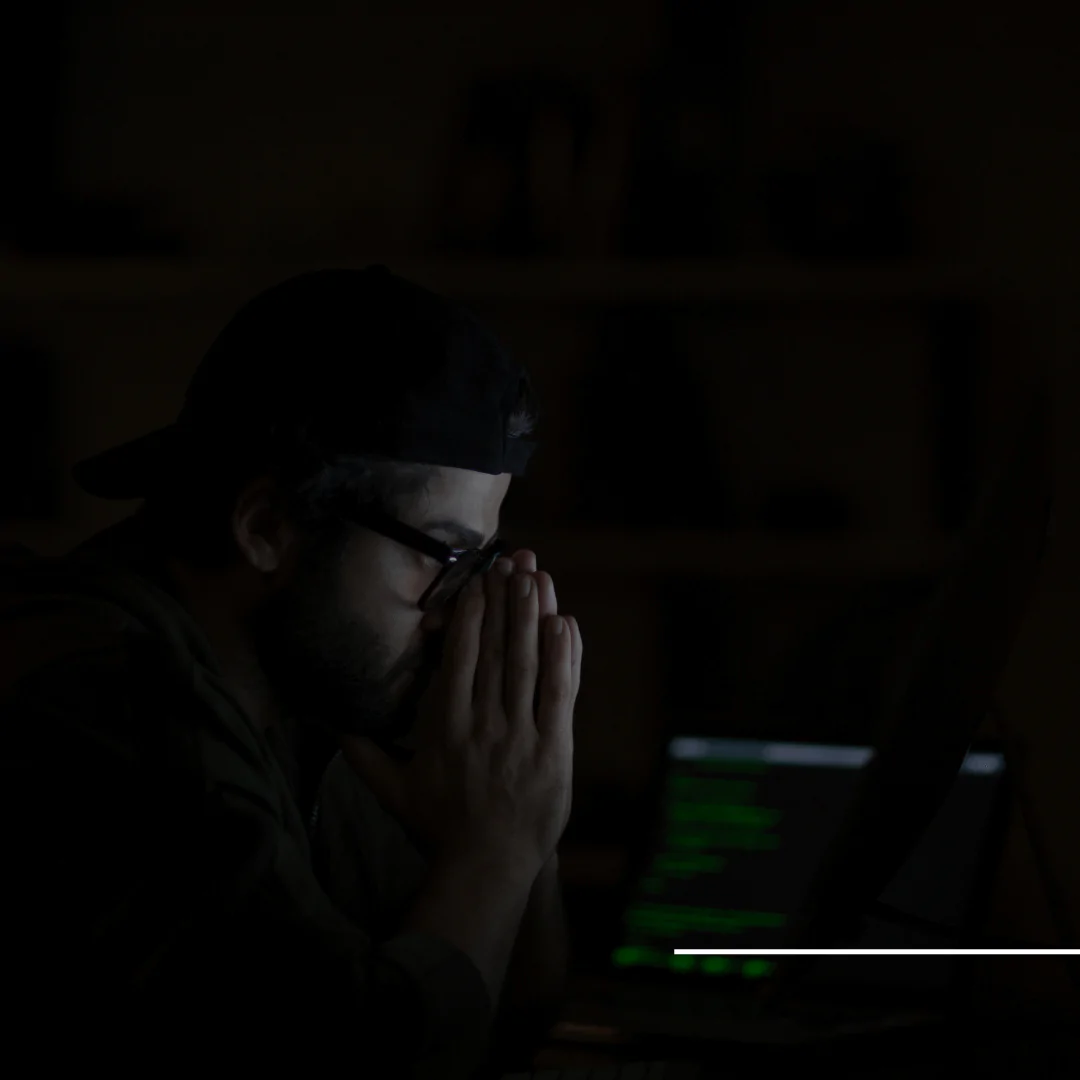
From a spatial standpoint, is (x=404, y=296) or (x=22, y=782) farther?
(x=404, y=296)

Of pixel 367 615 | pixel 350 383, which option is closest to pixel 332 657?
pixel 367 615

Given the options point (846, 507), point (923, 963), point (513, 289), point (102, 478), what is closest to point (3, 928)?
point (102, 478)

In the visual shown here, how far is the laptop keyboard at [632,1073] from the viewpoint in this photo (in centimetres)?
91

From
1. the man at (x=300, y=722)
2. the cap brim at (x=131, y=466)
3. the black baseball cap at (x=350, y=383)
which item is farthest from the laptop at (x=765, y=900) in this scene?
the cap brim at (x=131, y=466)

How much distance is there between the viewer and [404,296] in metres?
1.12

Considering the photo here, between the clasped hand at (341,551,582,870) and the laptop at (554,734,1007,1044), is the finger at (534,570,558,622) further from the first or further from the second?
the laptop at (554,734,1007,1044)

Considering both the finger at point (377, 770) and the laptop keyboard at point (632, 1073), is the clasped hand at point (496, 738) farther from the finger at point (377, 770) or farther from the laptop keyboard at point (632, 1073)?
the laptop keyboard at point (632, 1073)

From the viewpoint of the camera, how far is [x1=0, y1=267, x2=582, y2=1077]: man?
80 cm

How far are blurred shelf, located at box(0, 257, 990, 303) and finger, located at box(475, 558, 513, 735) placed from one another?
652 mm

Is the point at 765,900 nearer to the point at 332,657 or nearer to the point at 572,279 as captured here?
the point at 332,657

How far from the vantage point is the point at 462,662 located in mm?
1089

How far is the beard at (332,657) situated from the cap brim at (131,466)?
175mm

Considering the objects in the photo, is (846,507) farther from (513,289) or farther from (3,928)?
(3,928)

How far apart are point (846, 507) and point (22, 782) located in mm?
1320
